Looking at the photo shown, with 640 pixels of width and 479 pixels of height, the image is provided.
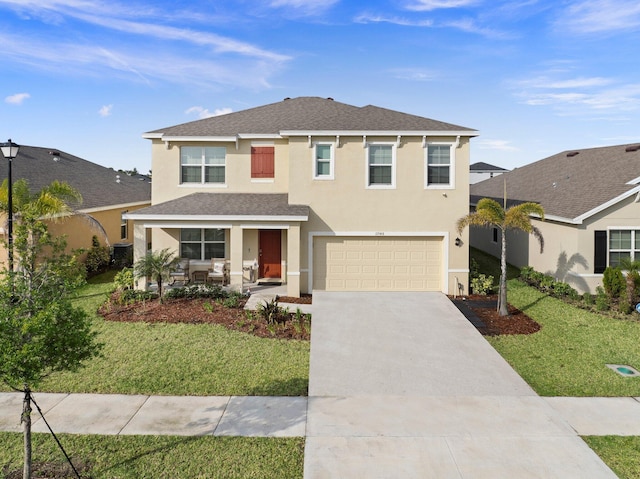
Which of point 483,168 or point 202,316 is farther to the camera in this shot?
point 483,168

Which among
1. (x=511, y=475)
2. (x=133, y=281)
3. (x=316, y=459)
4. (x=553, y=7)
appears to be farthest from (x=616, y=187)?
(x=133, y=281)

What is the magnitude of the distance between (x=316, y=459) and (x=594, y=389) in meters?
5.91

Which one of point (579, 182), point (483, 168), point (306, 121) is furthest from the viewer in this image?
point (483, 168)

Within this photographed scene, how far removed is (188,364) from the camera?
9.17 meters

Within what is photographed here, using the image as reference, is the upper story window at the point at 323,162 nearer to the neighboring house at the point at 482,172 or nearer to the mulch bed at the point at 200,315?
the mulch bed at the point at 200,315

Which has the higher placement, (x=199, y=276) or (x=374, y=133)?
(x=374, y=133)

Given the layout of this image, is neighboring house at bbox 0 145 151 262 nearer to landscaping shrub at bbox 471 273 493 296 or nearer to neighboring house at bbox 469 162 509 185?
landscaping shrub at bbox 471 273 493 296

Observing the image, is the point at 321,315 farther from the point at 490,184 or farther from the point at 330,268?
the point at 490,184

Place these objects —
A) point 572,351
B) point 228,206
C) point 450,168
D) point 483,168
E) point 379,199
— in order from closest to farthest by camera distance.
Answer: point 572,351
point 228,206
point 450,168
point 379,199
point 483,168

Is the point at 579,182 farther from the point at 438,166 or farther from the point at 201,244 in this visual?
the point at 201,244

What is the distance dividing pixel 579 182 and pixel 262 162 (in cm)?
1395

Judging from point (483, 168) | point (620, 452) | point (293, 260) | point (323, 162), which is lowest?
point (620, 452)

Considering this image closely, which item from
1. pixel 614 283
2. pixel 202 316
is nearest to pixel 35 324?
pixel 202 316

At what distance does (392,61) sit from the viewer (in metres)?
20.4
